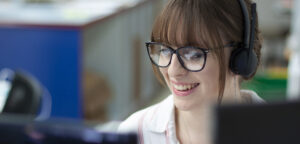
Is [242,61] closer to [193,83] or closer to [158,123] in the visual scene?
[193,83]

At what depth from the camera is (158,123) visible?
1.05m

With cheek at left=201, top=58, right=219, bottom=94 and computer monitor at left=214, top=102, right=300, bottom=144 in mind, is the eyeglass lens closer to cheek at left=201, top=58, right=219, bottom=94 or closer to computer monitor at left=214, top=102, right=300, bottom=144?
cheek at left=201, top=58, right=219, bottom=94

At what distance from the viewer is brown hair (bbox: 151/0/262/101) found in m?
0.90

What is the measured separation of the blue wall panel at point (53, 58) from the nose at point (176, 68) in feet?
6.05

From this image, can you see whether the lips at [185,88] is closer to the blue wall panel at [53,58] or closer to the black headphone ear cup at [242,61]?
the black headphone ear cup at [242,61]

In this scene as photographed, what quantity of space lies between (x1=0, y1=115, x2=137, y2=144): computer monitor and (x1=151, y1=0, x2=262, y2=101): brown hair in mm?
402

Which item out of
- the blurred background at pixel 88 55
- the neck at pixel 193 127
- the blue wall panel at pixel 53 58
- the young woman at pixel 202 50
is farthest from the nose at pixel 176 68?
the blue wall panel at pixel 53 58

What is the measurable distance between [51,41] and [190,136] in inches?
75.3

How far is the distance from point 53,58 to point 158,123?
1.85 meters

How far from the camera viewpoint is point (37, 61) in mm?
2832

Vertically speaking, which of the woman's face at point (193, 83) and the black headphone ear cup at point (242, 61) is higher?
the black headphone ear cup at point (242, 61)

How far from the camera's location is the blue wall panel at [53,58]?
8.97ft

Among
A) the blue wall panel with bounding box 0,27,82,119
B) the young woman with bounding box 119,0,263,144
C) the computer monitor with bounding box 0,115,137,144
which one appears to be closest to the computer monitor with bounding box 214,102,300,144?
the computer monitor with bounding box 0,115,137,144

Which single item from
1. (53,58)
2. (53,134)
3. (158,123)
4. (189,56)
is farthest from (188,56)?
(53,58)
